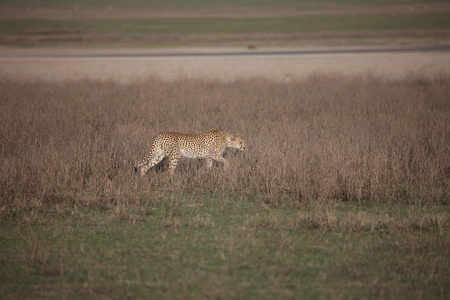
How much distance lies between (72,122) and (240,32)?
264ft

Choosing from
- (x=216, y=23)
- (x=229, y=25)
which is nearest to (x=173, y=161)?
(x=229, y=25)

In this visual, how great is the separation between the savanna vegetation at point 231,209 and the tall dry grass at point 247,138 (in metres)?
0.05

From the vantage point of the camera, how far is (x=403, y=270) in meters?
5.69

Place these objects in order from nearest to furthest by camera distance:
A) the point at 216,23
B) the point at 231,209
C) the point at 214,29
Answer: the point at 231,209, the point at 214,29, the point at 216,23

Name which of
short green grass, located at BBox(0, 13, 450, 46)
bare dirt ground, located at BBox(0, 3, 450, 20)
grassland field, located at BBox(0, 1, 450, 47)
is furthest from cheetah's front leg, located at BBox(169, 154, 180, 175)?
bare dirt ground, located at BBox(0, 3, 450, 20)

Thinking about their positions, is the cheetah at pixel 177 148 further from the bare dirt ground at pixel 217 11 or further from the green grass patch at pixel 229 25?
the bare dirt ground at pixel 217 11

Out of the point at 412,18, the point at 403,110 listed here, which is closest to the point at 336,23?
the point at 412,18

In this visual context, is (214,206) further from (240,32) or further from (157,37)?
(240,32)

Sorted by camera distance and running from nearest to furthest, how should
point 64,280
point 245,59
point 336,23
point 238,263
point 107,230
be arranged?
point 64,280, point 238,263, point 107,230, point 245,59, point 336,23

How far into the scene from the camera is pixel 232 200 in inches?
338

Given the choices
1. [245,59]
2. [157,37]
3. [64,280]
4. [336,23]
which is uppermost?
[336,23]

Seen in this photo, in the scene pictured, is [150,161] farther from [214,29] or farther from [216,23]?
[216,23]

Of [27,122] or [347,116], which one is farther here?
[347,116]

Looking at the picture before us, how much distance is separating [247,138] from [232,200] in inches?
148
